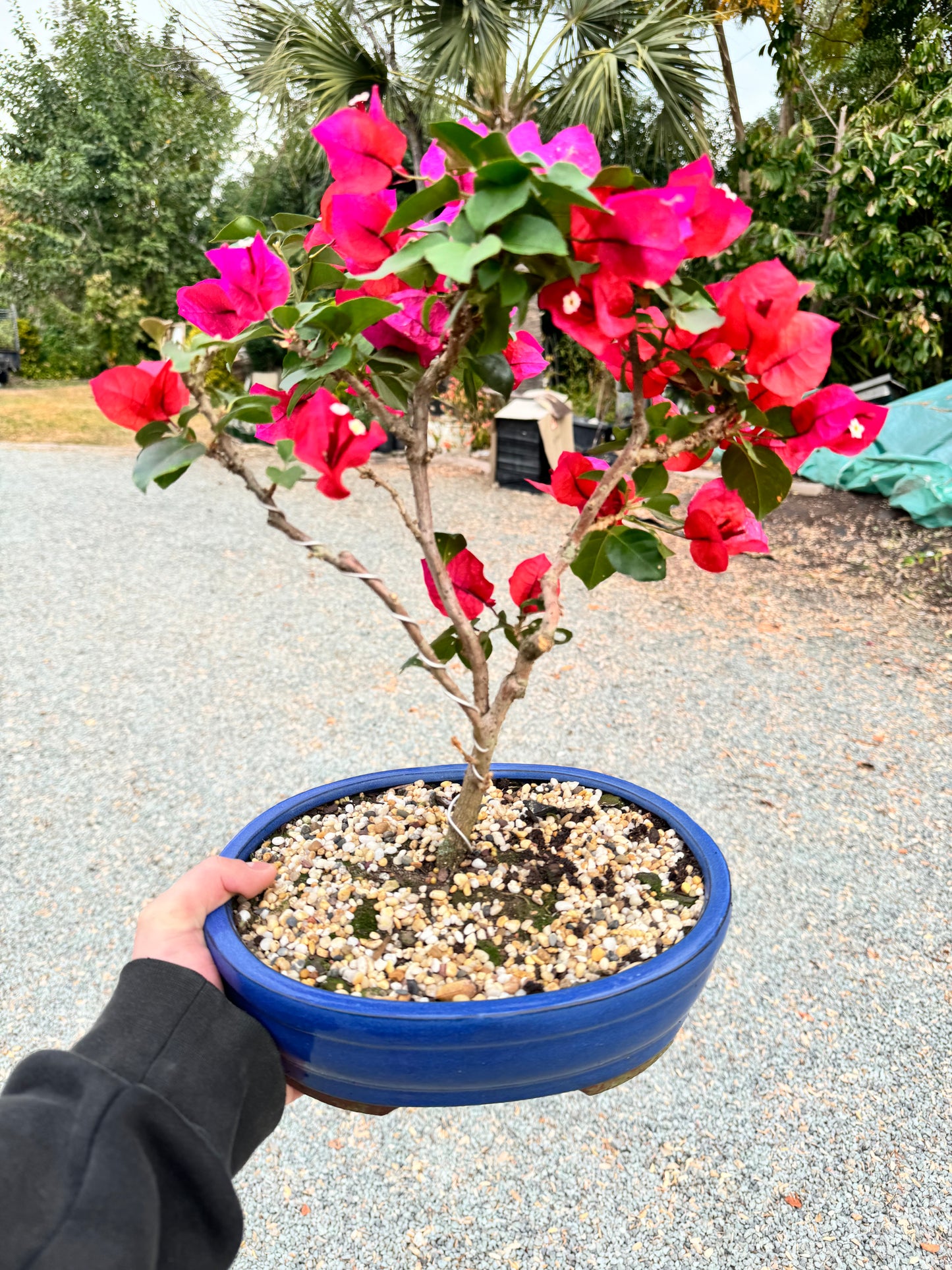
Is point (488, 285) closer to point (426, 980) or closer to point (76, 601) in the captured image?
point (426, 980)

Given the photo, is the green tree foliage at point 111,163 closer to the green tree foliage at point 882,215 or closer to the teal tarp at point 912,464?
the green tree foliage at point 882,215

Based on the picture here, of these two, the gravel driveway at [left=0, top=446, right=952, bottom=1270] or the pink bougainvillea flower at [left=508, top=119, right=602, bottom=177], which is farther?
the gravel driveway at [left=0, top=446, right=952, bottom=1270]

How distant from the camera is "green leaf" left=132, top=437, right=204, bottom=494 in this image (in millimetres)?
532

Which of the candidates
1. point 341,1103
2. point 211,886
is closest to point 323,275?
point 211,886

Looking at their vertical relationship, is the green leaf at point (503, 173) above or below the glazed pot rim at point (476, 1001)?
above

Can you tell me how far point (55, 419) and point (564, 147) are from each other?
295 inches

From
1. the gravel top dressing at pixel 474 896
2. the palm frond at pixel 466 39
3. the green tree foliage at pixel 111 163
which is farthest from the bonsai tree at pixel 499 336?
the green tree foliage at pixel 111 163

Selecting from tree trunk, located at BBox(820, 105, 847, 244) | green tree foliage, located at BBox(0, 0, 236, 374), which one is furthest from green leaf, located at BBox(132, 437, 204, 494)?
green tree foliage, located at BBox(0, 0, 236, 374)

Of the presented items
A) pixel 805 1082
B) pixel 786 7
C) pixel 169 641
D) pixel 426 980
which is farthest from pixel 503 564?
pixel 786 7

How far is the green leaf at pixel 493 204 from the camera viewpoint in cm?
45

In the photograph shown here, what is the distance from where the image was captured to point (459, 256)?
0.44 m

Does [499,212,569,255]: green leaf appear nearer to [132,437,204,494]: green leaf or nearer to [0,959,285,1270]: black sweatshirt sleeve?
[132,437,204,494]: green leaf

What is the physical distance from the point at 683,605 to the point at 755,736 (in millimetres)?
1069

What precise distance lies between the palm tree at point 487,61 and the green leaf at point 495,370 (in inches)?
179
